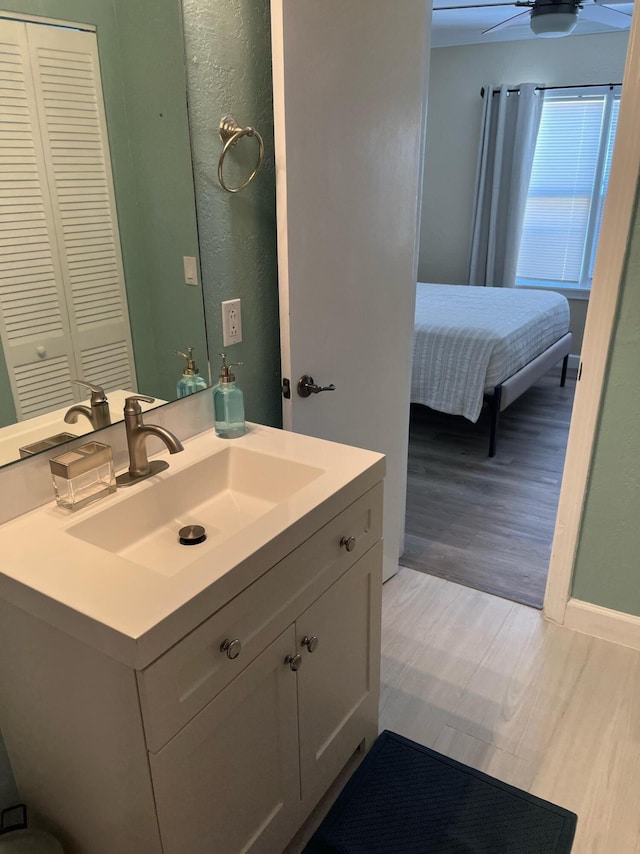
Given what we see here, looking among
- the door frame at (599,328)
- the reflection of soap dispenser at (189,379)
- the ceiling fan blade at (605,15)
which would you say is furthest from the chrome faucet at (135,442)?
the ceiling fan blade at (605,15)

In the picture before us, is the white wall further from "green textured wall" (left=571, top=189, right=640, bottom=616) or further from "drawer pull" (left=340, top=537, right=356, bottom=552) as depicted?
"drawer pull" (left=340, top=537, right=356, bottom=552)

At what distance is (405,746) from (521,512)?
5.12 feet

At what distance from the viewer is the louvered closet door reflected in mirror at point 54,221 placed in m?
1.19

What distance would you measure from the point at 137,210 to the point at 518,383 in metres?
2.89

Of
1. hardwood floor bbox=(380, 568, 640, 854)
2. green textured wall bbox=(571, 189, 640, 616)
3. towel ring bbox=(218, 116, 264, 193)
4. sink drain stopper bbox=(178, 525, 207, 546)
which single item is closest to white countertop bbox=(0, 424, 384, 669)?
sink drain stopper bbox=(178, 525, 207, 546)

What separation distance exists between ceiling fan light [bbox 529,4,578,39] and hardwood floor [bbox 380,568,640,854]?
305cm

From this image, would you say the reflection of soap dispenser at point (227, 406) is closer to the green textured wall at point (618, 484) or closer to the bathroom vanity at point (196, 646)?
the bathroom vanity at point (196, 646)

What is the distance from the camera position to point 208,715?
3.59 feet

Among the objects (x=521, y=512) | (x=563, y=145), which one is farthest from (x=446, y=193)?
(x=521, y=512)

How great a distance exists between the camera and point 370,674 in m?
1.69

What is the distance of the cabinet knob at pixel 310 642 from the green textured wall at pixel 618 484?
1230mm

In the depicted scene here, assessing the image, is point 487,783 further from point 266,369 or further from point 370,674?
point 266,369

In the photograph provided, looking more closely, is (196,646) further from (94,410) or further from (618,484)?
(618,484)

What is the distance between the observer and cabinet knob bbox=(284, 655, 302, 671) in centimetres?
130
